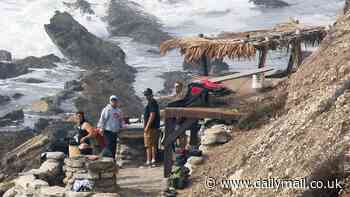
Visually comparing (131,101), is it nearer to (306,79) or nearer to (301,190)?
(306,79)

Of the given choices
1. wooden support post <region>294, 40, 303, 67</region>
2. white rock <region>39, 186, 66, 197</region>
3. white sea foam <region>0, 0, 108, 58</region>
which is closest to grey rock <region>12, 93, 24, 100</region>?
white sea foam <region>0, 0, 108, 58</region>

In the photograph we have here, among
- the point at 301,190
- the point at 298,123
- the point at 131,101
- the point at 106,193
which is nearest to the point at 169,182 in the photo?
the point at 106,193

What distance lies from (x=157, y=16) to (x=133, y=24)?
17.1ft

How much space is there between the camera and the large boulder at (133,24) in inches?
1674

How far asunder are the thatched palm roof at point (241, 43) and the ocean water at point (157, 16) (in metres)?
15.6

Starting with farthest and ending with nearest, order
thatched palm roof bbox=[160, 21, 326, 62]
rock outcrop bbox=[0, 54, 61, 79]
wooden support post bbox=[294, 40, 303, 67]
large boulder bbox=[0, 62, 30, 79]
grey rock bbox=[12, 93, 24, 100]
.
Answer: rock outcrop bbox=[0, 54, 61, 79]
large boulder bbox=[0, 62, 30, 79]
grey rock bbox=[12, 93, 24, 100]
wooden support post bbox=[294, 40, 303, 67]
thatched palm roof bbox=[160, 21, 326, 62]

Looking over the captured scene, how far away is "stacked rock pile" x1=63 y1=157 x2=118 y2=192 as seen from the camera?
10312mm

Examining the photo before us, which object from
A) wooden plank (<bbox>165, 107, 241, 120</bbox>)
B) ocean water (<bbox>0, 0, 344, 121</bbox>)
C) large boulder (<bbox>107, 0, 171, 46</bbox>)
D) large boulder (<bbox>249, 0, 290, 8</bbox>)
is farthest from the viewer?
large boulder (<bbox>249, 0, 290, 8</bbox>)

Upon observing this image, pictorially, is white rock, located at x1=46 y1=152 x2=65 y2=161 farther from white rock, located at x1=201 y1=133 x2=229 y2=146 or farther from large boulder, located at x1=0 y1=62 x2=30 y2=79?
large boulder, located at x1=0 y1=62 x2=30 y2=79

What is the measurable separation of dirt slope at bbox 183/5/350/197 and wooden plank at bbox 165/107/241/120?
925 mm

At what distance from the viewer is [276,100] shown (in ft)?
33.1

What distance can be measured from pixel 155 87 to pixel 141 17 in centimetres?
1658

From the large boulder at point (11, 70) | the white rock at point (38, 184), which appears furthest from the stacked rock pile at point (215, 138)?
the large boulder at point (11, 70)

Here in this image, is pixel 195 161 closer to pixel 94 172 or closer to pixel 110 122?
pixel 94 172
